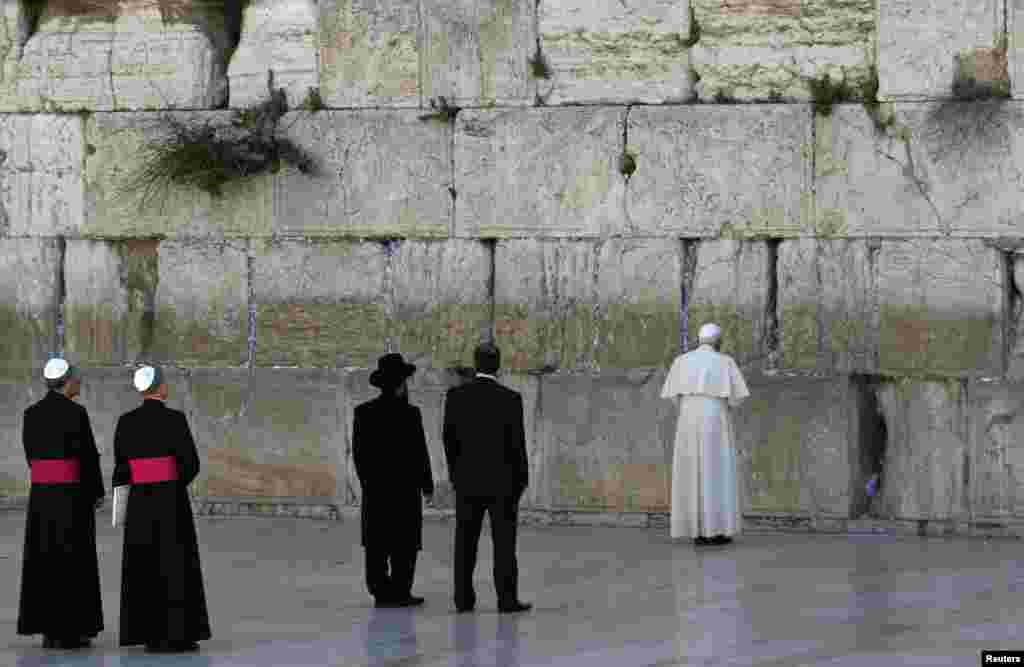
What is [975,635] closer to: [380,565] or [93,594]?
[380,565]

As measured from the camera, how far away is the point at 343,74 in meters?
17.7

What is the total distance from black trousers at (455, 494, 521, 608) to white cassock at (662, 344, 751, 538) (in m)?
2.75

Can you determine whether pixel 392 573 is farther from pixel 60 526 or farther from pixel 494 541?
pixel 60 526

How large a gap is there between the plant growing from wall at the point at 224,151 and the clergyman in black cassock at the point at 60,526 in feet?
16.9

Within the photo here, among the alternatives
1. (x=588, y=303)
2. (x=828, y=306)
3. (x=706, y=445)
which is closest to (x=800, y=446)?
(x=706, y=445)

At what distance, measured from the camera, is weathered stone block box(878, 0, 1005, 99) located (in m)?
16.2

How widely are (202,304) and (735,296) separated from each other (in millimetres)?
3853

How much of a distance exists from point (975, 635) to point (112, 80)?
8.57 meters

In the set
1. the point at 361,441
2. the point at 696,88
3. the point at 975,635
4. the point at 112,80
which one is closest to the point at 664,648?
the point at 975,635

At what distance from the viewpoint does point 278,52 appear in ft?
58.7

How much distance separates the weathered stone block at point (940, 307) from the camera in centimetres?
1612

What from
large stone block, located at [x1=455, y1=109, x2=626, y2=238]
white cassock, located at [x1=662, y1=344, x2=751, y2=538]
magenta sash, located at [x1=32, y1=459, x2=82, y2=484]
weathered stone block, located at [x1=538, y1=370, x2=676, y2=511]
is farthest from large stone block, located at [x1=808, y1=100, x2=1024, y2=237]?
magenta sash, located at [x1=32, y1=459, x2=82, y2=484]

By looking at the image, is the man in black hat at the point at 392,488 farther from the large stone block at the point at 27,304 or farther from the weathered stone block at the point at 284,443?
the large stone block at the point at 27,304

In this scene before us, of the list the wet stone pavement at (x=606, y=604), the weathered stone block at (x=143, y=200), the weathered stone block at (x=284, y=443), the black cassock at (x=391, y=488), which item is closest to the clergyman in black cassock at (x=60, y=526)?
the wet stone pavement at (x=606, y=604)
